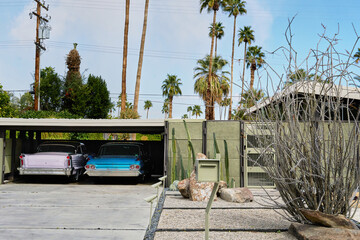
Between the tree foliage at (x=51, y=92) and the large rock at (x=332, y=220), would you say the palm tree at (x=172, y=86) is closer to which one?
the tree foliage at (x=51, y=92)

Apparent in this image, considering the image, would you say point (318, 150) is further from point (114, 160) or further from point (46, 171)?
point (46, 171)

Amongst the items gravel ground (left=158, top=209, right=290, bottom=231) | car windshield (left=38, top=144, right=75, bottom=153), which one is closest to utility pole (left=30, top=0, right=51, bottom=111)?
car windshield (left=38, top=144, right=75, bottom=153)

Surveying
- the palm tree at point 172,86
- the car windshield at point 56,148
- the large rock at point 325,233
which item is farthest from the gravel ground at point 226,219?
the palm tree at point 172,86

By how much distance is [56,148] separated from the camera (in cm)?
1512

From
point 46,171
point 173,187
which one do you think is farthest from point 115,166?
point 46,171

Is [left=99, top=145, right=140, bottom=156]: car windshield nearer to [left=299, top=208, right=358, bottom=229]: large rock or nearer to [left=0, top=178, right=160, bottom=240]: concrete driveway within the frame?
[left=0, top=178, right=160, bottom=240]: concrete driveway

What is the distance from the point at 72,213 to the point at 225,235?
3633 mm

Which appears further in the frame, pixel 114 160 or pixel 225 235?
pixel 114 160

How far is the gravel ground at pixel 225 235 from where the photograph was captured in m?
6.11

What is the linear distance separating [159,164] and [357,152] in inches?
566

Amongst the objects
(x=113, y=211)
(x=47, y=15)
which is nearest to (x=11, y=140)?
(x=113, y=211)

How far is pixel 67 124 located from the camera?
13.7 m

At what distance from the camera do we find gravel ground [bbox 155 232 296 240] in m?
6.11

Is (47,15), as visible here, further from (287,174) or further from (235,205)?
(287,174)
